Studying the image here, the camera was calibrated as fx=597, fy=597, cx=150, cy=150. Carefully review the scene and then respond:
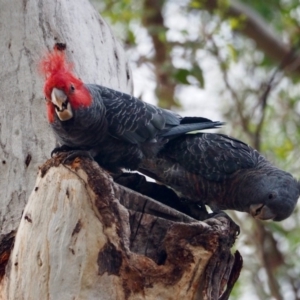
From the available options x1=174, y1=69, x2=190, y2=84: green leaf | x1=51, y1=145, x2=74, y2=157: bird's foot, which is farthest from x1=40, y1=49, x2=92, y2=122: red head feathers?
x1=174, y1=69, x2=190, y2=84: green leaf

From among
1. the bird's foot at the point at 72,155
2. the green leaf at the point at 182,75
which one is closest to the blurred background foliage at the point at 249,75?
the green leaf at the point at 182,75

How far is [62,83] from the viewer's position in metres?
3.26

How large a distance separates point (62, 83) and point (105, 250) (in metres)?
1.03

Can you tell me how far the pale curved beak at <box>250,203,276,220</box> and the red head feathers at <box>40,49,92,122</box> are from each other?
4.35ft

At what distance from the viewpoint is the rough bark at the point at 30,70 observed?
339 centimetres

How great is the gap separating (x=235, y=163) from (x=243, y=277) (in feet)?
12.6

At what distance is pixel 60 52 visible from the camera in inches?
145

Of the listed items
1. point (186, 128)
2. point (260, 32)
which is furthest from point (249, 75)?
point (186, 128)

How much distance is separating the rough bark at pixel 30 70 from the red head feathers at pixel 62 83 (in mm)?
183

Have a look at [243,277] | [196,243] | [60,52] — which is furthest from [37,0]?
[243,277]

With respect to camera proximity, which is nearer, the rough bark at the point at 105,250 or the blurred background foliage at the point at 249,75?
the rough bark at the point at 105,250

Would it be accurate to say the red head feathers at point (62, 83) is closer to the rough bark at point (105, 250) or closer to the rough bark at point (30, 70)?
the rough bark at point (30, 70)

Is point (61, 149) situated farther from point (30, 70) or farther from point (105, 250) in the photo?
point (105, 250)

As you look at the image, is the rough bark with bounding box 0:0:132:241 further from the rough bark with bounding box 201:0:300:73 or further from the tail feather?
the rough bark with bounding box 201:0:300:73
